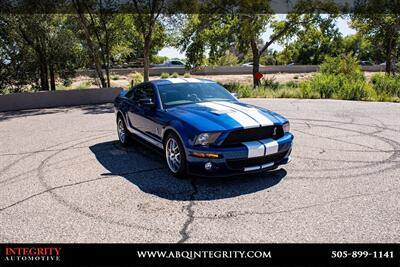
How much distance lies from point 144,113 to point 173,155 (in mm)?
1301

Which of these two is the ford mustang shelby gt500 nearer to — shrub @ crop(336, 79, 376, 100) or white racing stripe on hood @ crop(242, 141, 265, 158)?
white racing stripe on hood @ crop(242, 141, 265, 158)

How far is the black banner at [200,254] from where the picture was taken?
3160 millimetres

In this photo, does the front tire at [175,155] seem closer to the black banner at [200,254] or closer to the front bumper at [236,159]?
the front bumper at [236,159]

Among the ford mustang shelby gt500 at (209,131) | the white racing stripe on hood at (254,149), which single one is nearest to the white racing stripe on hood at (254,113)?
the ford mustang shelby gt500 at (209,131)

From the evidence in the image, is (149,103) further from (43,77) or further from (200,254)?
(43,77)

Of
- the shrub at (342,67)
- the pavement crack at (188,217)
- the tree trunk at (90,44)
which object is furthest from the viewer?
the shrub at (342,67)

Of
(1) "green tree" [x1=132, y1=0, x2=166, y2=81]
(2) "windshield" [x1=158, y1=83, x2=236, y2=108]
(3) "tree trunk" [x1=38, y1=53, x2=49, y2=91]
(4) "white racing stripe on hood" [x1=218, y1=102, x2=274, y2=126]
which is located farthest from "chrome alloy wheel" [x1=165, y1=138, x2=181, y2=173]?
(3) "tree trunk" [x1=38, y1=53, x2=49, y2=91]

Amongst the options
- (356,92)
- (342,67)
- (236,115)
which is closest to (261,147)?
(236,115)

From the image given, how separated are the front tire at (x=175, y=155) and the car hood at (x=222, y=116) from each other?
1.11 ft

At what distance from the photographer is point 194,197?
461cm

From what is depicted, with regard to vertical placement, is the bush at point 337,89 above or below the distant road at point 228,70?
below

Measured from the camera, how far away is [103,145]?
7.68 metres

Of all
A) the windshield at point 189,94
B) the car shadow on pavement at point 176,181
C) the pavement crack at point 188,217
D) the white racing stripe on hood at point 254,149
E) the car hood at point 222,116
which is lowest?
the pavement crack at point 188,217

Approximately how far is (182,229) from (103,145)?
4.43 metres
